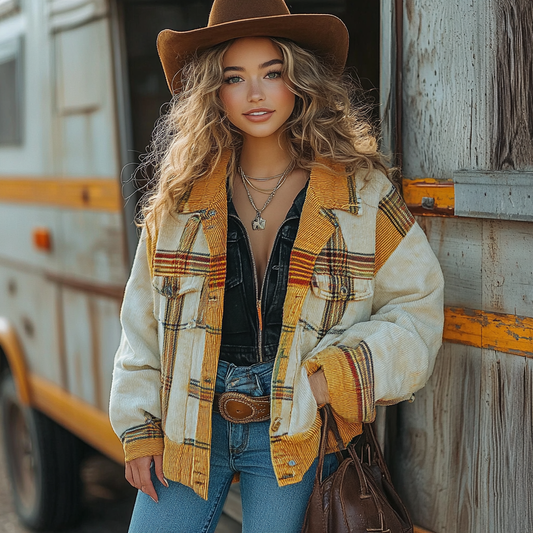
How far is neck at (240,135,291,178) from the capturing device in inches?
79.0

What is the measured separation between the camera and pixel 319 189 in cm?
188

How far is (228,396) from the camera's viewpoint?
1.83m

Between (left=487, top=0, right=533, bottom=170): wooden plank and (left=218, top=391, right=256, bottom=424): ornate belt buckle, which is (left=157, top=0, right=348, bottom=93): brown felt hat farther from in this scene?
(left=218, top=391, right=256, bottom=424): ornate belt buckle

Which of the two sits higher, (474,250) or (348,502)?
(474,250)

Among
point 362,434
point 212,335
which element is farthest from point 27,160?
point 362,434

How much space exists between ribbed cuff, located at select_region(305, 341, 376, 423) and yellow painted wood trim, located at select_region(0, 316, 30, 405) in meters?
2.38

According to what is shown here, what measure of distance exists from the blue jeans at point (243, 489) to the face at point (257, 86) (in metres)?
0.62

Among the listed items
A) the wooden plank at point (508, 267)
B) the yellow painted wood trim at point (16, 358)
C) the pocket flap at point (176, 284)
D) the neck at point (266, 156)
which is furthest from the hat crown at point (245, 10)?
the yellow painted wood trim at point (16, 358)

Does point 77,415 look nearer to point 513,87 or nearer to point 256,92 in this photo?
point 256,92

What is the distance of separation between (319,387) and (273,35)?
2.91 ft

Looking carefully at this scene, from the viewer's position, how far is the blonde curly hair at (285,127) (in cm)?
191

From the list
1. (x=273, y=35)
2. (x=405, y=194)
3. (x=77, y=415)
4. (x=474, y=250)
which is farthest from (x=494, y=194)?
Answer: (x=77, y=415)

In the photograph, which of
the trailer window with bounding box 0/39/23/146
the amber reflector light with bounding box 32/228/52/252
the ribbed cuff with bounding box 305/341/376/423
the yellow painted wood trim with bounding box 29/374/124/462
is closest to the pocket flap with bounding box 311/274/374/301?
the ribbed cuff with bounding box 305/341/376/423

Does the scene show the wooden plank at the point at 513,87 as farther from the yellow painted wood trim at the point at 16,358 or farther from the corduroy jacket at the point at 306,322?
the yellow painted wood trim at the point at 16,358
